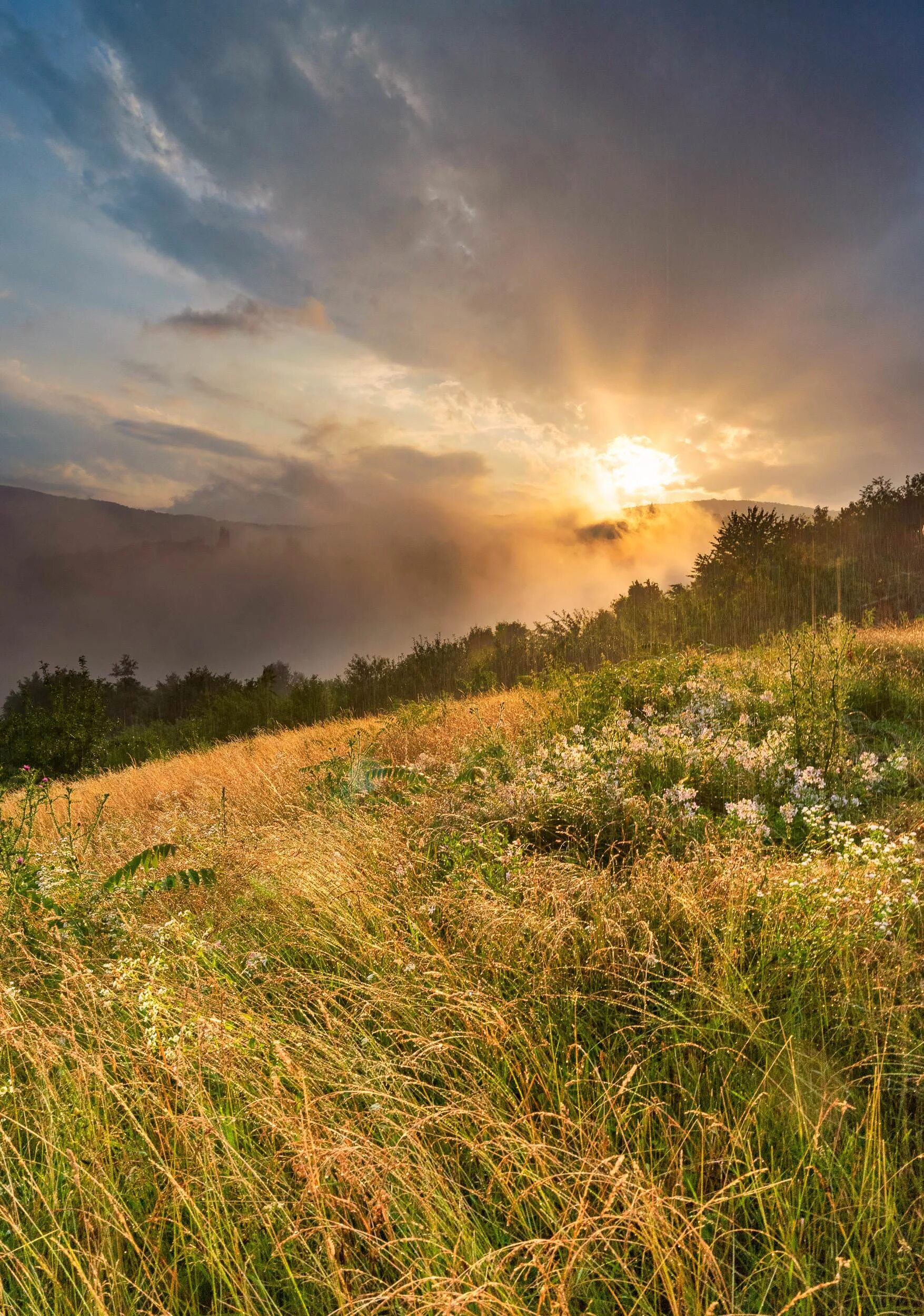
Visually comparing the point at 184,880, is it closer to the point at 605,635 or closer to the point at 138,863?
the point at 138,863

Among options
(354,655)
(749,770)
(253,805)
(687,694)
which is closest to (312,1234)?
(749,770)

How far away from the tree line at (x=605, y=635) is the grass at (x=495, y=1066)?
7822 millimetres

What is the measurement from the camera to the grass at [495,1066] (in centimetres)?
150

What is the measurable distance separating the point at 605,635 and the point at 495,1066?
1396 centimetres

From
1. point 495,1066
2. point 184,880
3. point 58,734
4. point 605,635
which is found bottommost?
point 495,1066

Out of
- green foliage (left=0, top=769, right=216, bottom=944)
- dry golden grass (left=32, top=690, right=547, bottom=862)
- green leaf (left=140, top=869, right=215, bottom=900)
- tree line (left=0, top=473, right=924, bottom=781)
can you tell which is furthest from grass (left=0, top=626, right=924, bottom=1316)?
tree line (left=0, top=473, right=924, bottom=781)

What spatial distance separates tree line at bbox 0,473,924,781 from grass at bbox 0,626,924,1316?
7.82 metres

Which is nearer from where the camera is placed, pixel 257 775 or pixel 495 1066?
pixel 495 1066

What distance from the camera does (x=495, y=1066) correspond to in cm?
207

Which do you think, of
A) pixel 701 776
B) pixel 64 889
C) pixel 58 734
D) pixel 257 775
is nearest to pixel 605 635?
pixel 257 775

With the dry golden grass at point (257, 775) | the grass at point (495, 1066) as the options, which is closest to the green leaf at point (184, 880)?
the grass at point (495, 1066)

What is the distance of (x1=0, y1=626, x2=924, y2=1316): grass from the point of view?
1.50 m

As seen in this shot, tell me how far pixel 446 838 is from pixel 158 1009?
5.42ft

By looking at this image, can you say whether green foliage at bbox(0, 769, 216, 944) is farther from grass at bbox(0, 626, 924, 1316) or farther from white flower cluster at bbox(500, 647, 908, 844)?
white flower cluster at bbox(500, 647, 908, 844)
